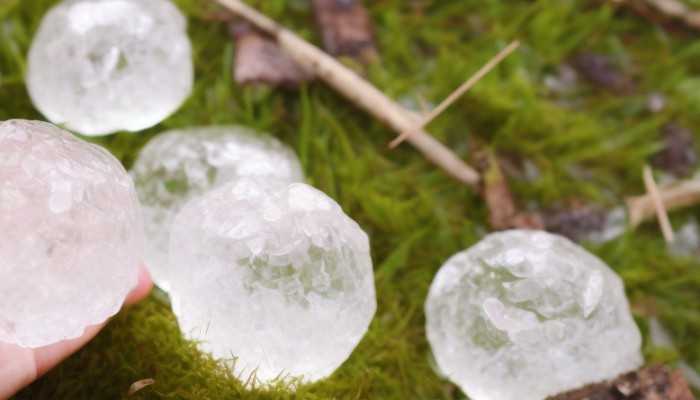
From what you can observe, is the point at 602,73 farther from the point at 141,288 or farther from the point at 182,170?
the point at 141,288

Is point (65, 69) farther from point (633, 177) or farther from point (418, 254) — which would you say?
point (633, 177)

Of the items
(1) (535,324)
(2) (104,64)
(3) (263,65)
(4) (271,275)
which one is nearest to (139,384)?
(4) (271,275)

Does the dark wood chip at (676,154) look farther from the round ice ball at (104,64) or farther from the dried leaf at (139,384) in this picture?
the dried leaf at (139,384)

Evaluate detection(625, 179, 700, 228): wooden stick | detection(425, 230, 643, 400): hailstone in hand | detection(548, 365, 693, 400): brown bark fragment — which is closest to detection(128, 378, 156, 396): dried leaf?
detection(425, 230, 643, 400): hailstone in hand

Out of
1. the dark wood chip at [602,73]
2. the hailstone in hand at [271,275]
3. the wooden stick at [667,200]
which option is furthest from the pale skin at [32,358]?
the dark wood chip at [602,73]

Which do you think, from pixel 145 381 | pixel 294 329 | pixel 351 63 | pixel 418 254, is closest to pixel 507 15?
pixel 351 63

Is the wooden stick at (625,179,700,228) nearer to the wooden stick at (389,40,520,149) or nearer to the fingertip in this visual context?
the wooden stick at (389,40,520,149)
